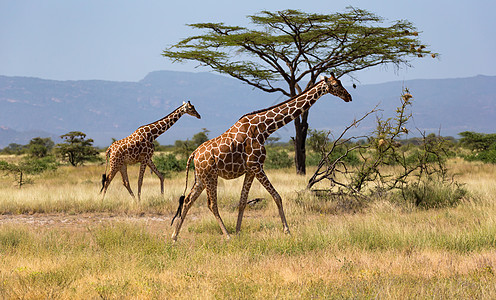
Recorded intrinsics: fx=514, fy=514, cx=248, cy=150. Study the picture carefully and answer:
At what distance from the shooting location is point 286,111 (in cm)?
881

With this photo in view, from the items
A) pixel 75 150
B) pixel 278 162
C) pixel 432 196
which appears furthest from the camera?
pixel 75 150

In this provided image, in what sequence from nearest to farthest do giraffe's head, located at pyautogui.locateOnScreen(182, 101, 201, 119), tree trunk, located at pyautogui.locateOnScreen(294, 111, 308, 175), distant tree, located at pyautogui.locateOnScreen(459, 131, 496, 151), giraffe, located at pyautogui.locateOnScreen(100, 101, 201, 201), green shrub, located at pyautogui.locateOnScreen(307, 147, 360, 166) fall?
giraffe, located at pyautogui.locateOnScreen(100, 101, 201, 201)
giraffe's head, located at pyautogui.locateOnScreen(182, 101, 201, 119)
tree trunk, located at pyautogui.locateOnScreen(294, 111, 308, 175)
green shrub, located at pyautogui.locateOnScreen(307, 147, 360, 166)
distant tree, located at pyautogui.locateOnScreen(459, 131, 496, 151)

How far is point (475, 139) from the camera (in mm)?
39156

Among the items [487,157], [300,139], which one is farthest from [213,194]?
[487,157]

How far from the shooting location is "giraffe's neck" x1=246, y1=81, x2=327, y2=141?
8609 millimetres

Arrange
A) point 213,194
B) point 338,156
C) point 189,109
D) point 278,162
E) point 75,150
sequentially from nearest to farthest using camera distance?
point 213,194
point 189,109
point 338,156
point 278,162
point 75,150

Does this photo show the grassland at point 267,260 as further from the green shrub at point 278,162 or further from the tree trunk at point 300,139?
the green shrub at point 278,162

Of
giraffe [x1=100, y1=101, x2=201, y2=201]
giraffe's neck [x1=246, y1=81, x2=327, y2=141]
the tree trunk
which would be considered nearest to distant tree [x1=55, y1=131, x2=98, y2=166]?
the tree trunk

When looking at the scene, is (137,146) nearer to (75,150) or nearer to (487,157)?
(487,157)

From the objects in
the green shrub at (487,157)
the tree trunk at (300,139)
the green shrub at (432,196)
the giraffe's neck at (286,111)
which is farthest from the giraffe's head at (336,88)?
the green shrub at (487,157)

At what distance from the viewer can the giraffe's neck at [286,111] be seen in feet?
28.2

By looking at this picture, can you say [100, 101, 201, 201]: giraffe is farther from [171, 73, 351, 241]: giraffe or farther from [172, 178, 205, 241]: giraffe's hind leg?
[172, 178, 205, 241]: giraffe's hind leg

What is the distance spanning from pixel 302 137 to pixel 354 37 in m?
4.82

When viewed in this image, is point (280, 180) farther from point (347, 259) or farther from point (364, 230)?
point (347, 259)
